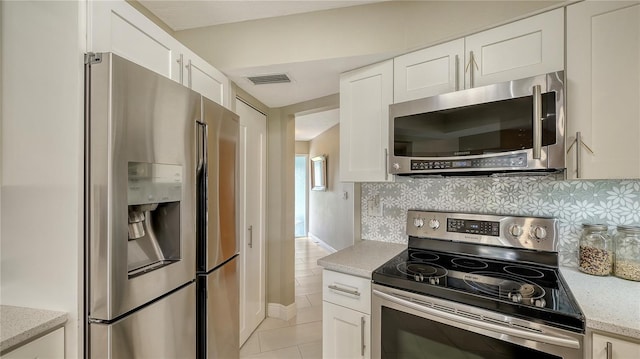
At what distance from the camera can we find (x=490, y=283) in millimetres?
1303

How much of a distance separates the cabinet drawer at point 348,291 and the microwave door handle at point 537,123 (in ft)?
3.27

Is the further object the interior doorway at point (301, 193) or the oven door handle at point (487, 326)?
the interior doorway at point (301, 193)

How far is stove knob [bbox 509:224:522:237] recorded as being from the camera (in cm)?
155

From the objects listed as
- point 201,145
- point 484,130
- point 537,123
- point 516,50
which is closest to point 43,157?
point 201,145

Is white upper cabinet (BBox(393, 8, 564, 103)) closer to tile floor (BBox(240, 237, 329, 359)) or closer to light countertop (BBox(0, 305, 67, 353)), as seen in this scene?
light countertop (BBox(0, 305, 67, 353))

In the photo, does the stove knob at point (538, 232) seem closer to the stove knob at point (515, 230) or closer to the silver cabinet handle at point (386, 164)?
the stove knob at point (515, 230)

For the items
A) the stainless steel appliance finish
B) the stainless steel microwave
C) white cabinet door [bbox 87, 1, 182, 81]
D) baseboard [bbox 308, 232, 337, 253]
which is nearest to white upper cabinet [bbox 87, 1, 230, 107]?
white cabinet door [bbox 87, 1, 182, 81]

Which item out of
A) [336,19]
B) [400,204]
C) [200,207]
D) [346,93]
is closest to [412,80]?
[346,93]

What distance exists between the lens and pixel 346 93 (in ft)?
6.34

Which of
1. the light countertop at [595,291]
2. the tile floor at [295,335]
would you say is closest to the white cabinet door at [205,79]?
the light countertop at [595,291]

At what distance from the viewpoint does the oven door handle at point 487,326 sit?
3.21 ft

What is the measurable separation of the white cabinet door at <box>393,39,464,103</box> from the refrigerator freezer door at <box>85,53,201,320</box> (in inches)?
47.3

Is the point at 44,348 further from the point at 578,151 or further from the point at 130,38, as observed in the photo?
the point at 578,151

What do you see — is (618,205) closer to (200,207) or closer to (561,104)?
(561,104)
